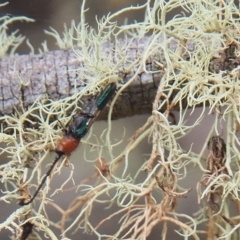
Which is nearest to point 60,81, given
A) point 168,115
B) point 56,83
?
point 56,83

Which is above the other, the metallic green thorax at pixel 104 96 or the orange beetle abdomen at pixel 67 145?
the metallic green thorax at pixel 104 96

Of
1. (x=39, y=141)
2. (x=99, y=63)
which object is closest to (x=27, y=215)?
(x=39, y=141)

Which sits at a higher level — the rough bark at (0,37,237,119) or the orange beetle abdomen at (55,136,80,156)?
the rough bark at (0,37,237,119)

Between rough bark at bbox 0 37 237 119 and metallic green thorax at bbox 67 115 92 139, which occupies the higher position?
rough bark at bbox 0 37 237 119

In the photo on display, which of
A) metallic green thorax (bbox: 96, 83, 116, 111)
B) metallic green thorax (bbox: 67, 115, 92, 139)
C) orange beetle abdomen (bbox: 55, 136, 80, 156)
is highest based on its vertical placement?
metallic green thorax (bbox: 96, 83, 116, 111)

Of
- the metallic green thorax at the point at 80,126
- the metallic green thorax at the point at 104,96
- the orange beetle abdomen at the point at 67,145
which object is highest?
the metallic green thorax at the point at 104,96

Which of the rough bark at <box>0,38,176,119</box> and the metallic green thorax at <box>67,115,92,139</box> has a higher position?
the rough bark at <box>0,38,176,119</box>

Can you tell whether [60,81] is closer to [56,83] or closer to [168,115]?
[56,83]

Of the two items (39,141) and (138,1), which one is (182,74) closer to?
(39,141)
